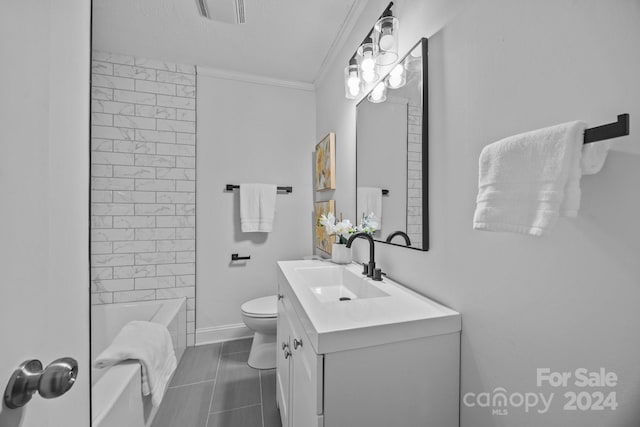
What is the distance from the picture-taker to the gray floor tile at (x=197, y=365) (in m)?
1.97

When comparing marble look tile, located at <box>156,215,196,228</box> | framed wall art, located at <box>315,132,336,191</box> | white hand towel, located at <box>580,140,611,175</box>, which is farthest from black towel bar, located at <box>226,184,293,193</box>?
white hand towel, located at <box>580,140,611,175</box>

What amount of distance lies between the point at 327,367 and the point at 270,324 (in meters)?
1.37

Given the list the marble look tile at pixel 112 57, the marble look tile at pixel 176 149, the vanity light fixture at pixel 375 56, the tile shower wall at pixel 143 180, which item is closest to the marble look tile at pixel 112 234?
the tile shower wall at pixel 143 180

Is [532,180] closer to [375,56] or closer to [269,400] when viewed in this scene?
[375,56]

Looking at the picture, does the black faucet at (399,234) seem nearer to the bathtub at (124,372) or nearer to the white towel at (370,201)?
the white towel at (370,201)

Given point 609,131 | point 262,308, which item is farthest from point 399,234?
point 262,308

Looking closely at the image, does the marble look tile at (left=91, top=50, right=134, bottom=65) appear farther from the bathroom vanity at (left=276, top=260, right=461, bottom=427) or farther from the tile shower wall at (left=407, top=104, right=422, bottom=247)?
the bathroom vanity at (left=276, top=260, right=461, bottom=427)

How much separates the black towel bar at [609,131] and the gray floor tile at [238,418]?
1895 millimetres

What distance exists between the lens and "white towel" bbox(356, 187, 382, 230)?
4.99 feet

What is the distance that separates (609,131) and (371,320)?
70 centimetres

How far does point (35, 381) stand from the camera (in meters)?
0.42

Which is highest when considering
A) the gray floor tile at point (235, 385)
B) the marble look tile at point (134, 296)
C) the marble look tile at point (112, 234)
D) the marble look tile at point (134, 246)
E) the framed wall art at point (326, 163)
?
the framed wall art at point (326, 163)

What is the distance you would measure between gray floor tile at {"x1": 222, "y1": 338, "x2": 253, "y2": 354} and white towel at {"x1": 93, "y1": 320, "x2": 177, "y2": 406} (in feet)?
2.48

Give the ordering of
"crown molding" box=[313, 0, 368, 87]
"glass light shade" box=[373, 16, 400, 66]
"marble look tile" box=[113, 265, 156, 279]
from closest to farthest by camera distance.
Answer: "glass light shade" box=[373, 16, 400, 66] < "crown molding" box=[313, 0, 368, 87] < "marble look tile" box=[113, 265, 156, 279]
